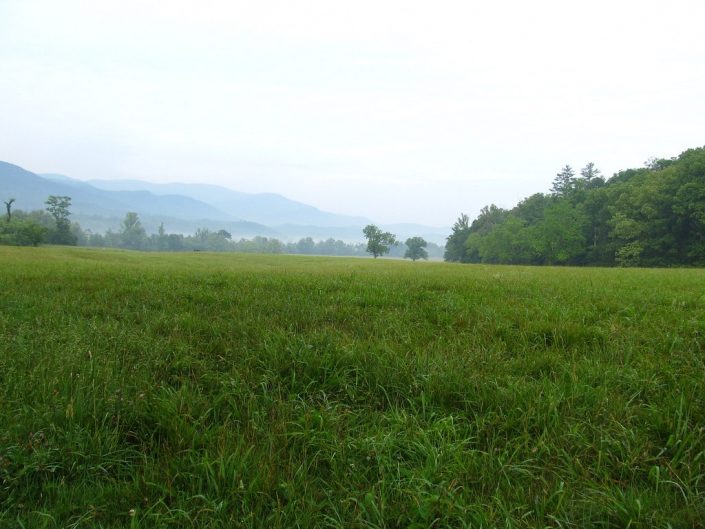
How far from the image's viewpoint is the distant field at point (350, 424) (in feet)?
7.04

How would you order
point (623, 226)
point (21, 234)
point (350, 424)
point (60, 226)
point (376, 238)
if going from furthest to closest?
point (376, 238) < point (60, 226) < point (21, 234) < point (623, 226) < point (350, 424)

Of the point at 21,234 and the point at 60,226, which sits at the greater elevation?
the point at 60,226

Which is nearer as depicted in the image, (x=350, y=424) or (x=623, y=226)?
(x=350, y=424)

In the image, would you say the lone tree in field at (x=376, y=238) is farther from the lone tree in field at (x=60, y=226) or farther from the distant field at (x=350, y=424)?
the distant field at (x=350, y=424)

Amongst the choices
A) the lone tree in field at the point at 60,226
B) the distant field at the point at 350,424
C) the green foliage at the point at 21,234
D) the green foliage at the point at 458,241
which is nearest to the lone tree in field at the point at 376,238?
the green foliage at the point at 458,241

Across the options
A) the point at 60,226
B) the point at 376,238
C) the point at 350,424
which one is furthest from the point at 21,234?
the point at 350,424

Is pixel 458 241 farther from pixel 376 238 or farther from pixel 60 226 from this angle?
pixel 60 226

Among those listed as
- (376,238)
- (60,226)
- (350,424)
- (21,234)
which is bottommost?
(350,424)

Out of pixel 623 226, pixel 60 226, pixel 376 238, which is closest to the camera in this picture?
pixel 623 226

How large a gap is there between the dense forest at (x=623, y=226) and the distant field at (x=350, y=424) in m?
72.7

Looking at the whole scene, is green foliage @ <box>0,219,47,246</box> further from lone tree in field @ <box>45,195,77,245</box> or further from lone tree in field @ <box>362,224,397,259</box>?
lone tree in field @ <box>362,224,397,259</box>

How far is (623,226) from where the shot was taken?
6316 cm

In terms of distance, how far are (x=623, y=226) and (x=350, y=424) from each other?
7772 cm

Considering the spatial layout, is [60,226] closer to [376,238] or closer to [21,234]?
[21,234]
